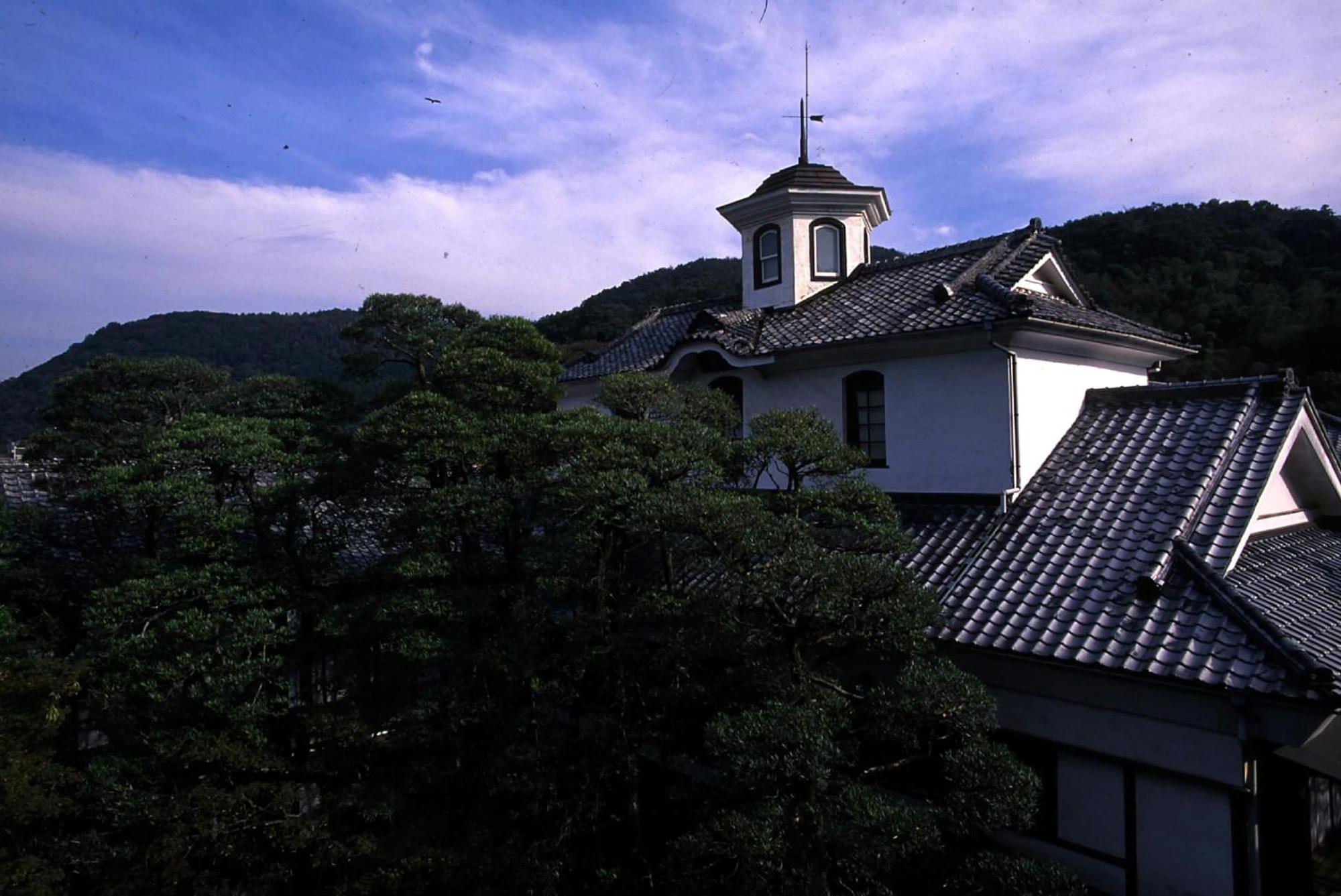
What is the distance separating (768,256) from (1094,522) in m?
8.94

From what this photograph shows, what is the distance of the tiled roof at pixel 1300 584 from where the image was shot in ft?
24.7

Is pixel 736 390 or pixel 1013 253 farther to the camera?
pixel 736 390

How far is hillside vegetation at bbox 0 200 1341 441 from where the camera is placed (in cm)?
3503

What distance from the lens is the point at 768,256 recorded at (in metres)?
16.2

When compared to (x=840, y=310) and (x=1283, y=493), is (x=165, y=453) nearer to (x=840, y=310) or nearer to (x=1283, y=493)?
(x=840, y=310)

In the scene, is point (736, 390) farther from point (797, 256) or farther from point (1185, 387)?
point (1185, 387)

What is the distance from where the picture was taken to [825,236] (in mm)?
15891

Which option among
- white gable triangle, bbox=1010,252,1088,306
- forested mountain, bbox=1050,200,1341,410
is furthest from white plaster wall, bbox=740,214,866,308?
forested mountain, bbox=1050,200,1341,410

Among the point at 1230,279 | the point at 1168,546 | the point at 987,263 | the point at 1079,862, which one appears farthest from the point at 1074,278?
the point at 1230,279

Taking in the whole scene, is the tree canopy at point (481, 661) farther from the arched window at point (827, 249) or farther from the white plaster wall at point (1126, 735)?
the arched window at point (827, 249)

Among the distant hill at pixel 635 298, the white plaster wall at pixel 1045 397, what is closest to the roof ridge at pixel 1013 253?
the white plaster wall at pixel 1045 397

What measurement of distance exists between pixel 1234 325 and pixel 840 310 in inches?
1366

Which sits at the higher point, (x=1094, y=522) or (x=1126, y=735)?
(x=1094, y=522)

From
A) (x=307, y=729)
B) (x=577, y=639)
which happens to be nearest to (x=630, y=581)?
(x=577, y=639)
